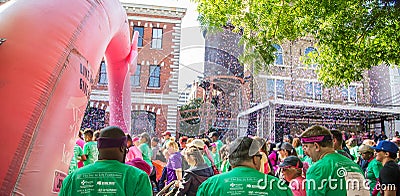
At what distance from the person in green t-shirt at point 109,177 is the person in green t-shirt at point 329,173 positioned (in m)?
1.33

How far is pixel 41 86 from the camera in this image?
2535 mm

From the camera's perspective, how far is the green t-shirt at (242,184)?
→ 80.3 inches

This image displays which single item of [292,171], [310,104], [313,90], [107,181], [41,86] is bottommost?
[292,171]

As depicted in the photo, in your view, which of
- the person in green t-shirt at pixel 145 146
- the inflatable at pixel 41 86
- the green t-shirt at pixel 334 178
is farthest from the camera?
the person in green t-shirt at pixel 145 146

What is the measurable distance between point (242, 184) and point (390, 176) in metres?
2.43

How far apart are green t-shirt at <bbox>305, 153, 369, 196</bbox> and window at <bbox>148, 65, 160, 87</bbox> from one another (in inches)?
66.9

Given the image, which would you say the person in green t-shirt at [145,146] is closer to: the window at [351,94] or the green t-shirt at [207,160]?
the green t-shirt at [207,160]

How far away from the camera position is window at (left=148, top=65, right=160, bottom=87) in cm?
330

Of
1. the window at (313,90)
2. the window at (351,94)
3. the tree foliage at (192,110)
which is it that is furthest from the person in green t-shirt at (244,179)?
the window at (351,94)

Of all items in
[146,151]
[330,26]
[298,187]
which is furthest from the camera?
[330,26]

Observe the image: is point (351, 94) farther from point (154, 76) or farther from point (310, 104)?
point (154, 76)

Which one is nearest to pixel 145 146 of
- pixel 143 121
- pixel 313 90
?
pixel 143 121

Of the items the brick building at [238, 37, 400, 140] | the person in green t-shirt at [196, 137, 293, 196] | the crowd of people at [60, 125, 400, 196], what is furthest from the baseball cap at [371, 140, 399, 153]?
the brick building at [238, 37, 400, 140]

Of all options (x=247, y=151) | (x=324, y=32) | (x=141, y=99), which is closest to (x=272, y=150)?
(x=324, y=32)
